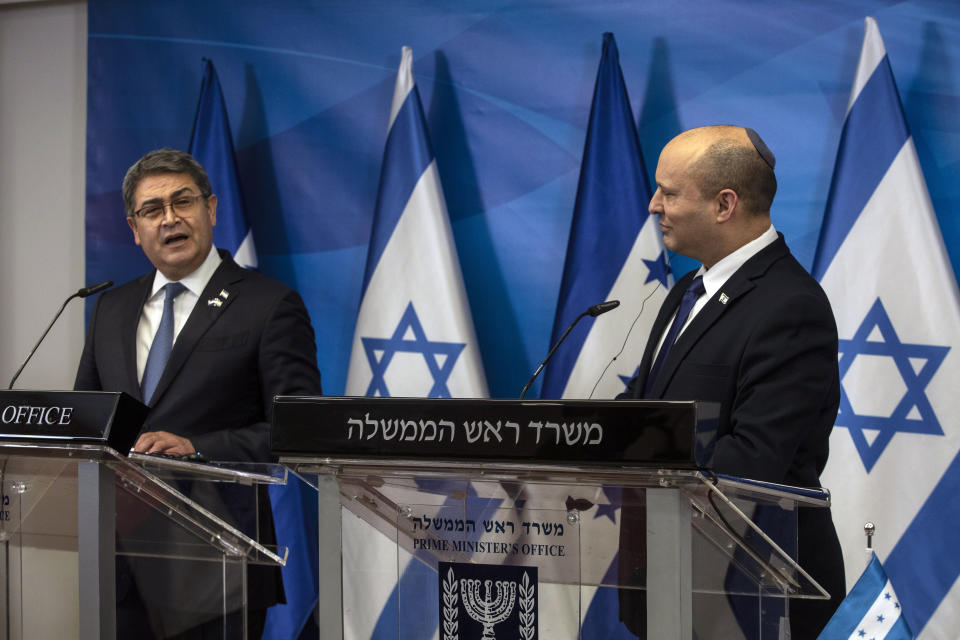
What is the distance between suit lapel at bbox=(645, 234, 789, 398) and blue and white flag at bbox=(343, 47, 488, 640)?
1.41m

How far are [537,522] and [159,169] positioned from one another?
6.31 ft

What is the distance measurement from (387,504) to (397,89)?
2433 mm

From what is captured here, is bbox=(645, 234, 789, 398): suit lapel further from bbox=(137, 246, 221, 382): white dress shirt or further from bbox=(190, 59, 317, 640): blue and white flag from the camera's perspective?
bbox=(190, 59, 317, 640): blue and white flag

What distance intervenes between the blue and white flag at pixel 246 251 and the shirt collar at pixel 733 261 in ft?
6.28

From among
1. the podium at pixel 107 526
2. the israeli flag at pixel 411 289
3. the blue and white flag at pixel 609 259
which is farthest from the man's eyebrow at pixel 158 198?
the blue and white flag at pixel 609 259

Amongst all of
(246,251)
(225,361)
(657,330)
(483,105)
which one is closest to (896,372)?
(657,330)

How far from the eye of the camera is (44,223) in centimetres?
439

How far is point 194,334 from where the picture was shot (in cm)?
278

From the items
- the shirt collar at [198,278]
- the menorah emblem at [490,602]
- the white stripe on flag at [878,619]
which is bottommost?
the white stripe on flag at [878,619]

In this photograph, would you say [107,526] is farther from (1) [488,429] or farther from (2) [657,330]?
(2) [657,330]

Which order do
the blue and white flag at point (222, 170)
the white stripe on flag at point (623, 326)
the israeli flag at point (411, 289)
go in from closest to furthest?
the white stripe on flag at point (623, 326), the israeli flag at point (411, 289), the blue and white flag at point (222, 170)

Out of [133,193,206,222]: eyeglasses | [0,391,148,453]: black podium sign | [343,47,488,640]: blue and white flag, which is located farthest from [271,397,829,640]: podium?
[343,47,488,640]: blue and white flag

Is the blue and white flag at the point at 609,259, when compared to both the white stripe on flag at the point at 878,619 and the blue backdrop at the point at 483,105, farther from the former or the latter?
the white stripe on flag at the point at 878,619

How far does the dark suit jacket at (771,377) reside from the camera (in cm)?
197
